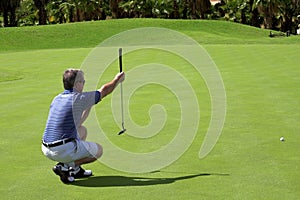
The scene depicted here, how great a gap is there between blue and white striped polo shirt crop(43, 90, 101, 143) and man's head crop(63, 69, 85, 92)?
0.08 metres

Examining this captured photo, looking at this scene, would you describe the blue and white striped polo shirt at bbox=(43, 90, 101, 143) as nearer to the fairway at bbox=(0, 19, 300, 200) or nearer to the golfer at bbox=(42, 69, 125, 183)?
the golfer at bbox=(42, 69, 125, 183)

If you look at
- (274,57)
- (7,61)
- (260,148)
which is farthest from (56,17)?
(260,148)

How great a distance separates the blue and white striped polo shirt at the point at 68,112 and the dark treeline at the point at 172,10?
53.9m

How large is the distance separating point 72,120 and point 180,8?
61.7 metres

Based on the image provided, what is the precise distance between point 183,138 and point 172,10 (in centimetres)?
5559

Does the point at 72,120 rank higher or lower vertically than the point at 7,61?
higher

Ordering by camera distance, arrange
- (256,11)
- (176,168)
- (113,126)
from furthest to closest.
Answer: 1. (256,11)
2. (113,126)
3. (176,168)

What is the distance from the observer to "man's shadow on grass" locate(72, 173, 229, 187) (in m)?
7.56

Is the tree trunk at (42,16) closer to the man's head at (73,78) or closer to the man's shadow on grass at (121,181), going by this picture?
the man's shadow on grass at (121,181)

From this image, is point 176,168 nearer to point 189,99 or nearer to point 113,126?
point 113,126

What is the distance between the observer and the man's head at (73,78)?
7.38 m

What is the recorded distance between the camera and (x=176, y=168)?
828cm

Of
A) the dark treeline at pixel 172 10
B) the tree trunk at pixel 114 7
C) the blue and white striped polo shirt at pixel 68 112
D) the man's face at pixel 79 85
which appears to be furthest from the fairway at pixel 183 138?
the tree trunk at pixel 114 7

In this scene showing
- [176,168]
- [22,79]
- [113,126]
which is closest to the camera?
[176,168]
